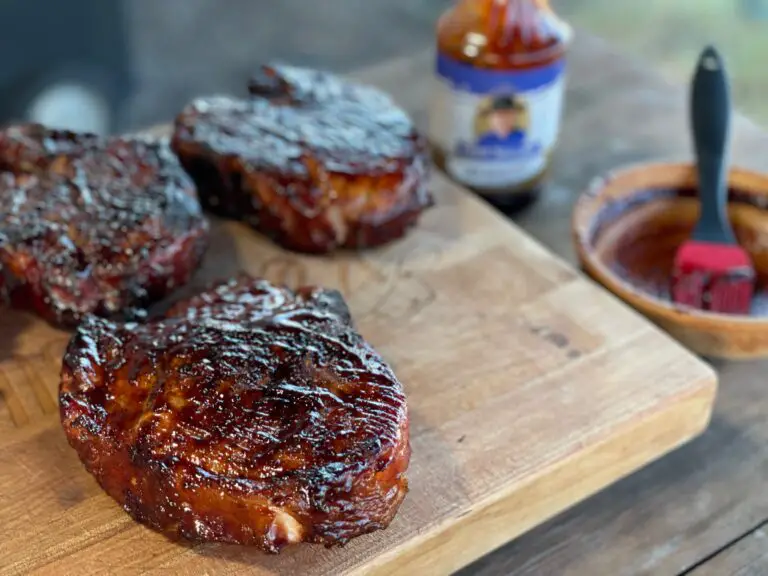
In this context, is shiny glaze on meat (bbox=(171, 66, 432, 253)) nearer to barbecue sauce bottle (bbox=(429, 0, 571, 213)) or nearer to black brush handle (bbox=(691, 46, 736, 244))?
barbecue sauce bottle (bbox=(429, 0, 571, 213))

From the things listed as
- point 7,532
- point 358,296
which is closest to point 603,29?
point 358,296

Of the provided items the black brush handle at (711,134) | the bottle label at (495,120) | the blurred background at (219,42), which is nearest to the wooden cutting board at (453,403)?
the bottle label at (495,120)

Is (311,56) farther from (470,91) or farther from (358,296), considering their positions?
(358,296)

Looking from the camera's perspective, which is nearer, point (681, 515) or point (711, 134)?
point (681, 515)

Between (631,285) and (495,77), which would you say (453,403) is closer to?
(631,285)

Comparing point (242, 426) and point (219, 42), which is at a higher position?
point (242, 426)

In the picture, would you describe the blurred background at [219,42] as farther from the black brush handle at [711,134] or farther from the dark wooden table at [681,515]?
the dark wooden table at [681,515]

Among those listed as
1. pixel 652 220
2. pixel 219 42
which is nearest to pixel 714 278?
pixel 652 220
